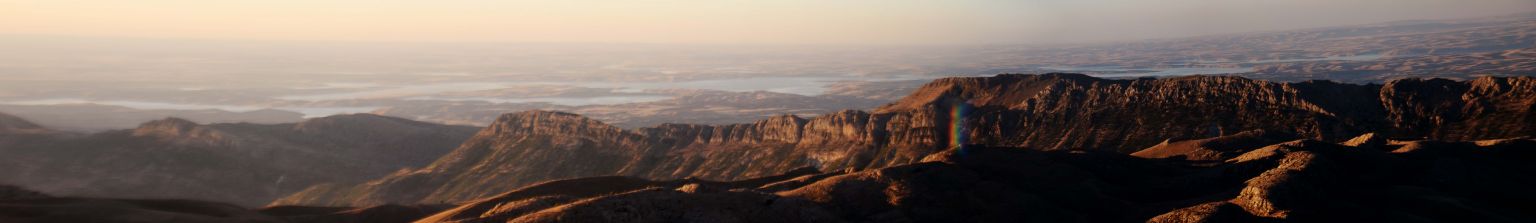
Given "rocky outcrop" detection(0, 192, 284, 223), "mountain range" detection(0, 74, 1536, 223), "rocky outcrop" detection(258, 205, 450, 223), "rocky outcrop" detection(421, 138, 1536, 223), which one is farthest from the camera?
"rocky outcrop" detection(258, 205, 450, 223)

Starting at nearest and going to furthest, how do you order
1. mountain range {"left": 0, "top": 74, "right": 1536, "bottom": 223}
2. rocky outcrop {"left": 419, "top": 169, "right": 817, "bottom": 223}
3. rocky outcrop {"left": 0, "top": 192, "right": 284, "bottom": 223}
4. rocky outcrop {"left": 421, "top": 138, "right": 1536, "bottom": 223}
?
1. rocky outcrop {"left": 421, "top": 138, "right": 1536, "bottom": 223}
2. mountain range {"left": 0, "top": 74, "right": 1536, "bottom": 223}
3. rocky outcrop {"left": 419, "top": 169, "right": 817, "bottom": 223}
4. rocky outcrop {"left": 0, "top": 192, "right": 284, "bottom": 223}

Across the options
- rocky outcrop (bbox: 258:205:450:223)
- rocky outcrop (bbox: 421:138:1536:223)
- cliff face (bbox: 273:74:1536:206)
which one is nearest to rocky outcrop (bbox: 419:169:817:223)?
rocky outcrop (bbox: 421:138:1536:223)

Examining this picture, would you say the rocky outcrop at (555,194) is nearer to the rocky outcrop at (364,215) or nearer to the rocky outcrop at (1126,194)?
the rocky outcrop at (1126,194)

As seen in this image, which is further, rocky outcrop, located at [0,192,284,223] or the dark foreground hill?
rocky outcrop, located at [0,192,284,223]

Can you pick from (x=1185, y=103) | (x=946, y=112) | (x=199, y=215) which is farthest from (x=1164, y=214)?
(x=946, y=112)

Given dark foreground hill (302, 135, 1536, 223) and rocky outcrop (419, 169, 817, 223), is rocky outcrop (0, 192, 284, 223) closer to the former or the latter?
rocky outcrop (419, 169, 817, 223)

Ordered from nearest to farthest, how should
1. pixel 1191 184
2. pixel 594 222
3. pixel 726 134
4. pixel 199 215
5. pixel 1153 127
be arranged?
1. pixel 594 222
2. pixel 1191 184
3. pixel 199 215
4. pixel 1153 127
5. pixel 726 134

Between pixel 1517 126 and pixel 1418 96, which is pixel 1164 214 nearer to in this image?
pixel 1517 126

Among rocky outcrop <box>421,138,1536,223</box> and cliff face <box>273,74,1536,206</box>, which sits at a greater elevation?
rocky outcrop <box>421,138,1536,223</box>
